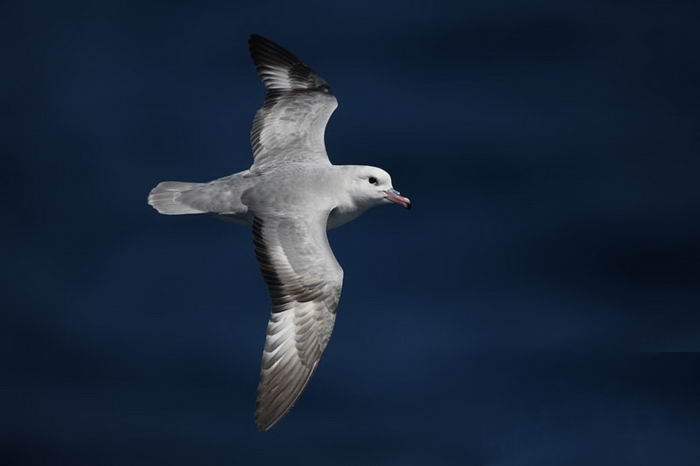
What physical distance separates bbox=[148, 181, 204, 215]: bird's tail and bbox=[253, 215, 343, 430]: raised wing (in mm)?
792

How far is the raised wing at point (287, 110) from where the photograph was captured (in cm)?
930

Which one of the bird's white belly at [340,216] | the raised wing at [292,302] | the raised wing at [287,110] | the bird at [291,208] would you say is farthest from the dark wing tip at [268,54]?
the raised wing at [292,302]

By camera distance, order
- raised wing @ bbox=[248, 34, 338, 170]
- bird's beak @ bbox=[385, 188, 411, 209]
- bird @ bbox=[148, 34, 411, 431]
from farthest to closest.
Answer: raised wing @ bbox=[248, 34, 338, 170] → bird's beak @ bbox=[385, 188, 411, 209] → bird @ bbox=[148, 34, 411, 431]

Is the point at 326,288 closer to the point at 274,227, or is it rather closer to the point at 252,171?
the point at 274,227

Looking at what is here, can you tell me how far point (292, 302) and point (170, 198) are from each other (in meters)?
1.57

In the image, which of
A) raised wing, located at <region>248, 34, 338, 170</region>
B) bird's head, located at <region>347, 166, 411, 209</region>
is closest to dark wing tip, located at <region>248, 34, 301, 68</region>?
raised wing, located at <region>248, 34, 338, 170</region>

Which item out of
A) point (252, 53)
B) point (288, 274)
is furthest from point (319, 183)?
point (252, 53)

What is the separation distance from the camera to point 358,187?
8.70m

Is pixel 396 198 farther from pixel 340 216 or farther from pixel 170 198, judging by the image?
pixel 170 198

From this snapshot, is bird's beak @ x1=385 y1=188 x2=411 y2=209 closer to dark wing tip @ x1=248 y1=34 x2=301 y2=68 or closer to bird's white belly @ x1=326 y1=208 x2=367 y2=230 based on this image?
bird's white belly @ x1=326 y1=208 x2=367 y2=230

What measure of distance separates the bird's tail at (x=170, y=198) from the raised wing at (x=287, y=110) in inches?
25.8

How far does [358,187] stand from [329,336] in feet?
4.59

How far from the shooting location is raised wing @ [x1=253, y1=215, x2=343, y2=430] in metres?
7.60

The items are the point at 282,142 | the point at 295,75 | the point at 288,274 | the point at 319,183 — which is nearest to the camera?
the point at 288,274
